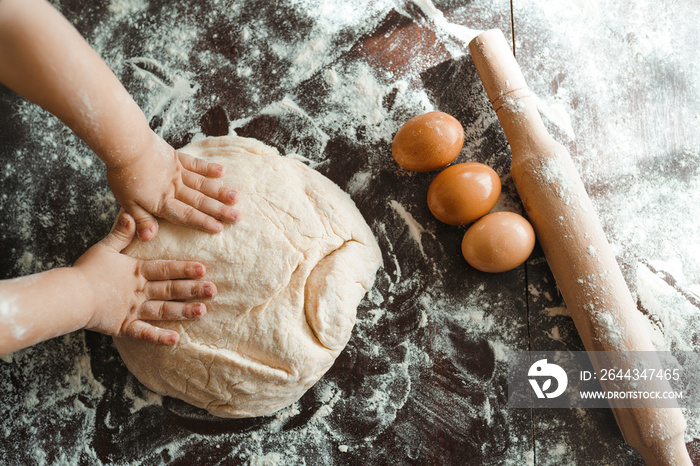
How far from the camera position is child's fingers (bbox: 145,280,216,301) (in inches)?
44.9

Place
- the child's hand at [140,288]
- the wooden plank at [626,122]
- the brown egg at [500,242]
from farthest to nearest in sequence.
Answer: the wooden plank at [626,122] → the brown egg at [500,242] → the child's hand at [140,288]

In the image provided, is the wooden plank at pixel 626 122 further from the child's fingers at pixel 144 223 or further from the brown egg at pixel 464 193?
the child's fingers at pixel 144 223

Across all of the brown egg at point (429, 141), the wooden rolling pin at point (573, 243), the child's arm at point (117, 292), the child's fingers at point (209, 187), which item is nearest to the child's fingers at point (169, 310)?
the child's arm at point (117, 292)

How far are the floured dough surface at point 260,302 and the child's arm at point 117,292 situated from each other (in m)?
0.03

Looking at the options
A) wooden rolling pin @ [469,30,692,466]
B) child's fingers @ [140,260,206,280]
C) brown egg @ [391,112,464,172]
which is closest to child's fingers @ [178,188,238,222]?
child's fingers @ [140,260,206,280]

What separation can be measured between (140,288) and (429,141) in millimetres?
905

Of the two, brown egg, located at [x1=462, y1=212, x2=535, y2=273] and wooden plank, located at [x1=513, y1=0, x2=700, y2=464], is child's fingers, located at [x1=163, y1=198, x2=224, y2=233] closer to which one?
brown egg, located at [x1=462, y1=212, x2=535, y2=273]

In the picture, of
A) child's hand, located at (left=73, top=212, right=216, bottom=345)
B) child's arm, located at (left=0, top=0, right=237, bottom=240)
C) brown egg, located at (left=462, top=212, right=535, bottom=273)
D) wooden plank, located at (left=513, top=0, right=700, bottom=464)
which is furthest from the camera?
wooden plank, located at (left=513, top=0, right=700, bottom=464)

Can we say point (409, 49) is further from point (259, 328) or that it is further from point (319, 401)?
point (319, 401)

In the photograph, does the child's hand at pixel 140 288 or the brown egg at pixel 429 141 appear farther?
the brown egg at pixel 429 141

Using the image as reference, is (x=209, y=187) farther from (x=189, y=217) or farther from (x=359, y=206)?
(x=359, y=206)

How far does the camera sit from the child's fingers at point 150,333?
3.73 feet

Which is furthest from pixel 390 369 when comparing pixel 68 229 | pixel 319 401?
pixel 68 229

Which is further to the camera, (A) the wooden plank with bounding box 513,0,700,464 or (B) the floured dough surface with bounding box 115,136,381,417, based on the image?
(A) the wooden plank with bounding box 513,0,700,464
